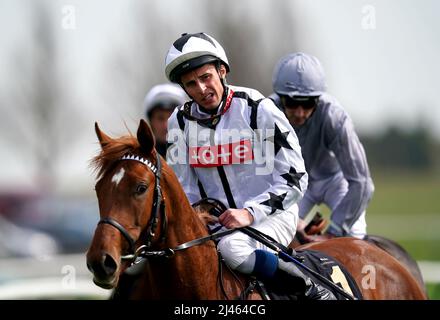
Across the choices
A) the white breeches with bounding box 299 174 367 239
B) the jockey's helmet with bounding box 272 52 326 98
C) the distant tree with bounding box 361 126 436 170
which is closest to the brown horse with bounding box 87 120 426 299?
the jockey's helmet with bounding box 272 52 326 98

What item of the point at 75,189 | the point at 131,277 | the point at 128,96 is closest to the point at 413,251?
the point at 128,96

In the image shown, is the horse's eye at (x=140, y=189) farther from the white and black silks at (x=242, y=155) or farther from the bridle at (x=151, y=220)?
the white and black silks at (x=242, y=155)

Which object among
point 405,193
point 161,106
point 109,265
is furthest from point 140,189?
point 405,193

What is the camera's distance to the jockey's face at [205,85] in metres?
5.02

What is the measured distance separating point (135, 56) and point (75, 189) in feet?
66.2

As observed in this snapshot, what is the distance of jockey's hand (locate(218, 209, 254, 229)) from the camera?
15.9 feet

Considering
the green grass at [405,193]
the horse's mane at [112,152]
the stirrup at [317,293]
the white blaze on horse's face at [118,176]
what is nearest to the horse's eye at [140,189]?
the white blaze on horse's face at [118,176]

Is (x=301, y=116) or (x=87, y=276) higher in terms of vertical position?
(x=301, y=116)

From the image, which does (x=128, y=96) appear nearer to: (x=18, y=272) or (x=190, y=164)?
(x=18, y=272)

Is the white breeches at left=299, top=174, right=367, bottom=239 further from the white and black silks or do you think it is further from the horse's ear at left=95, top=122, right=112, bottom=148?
the horse's ear at left=95, top=122, right=112, bottom=148

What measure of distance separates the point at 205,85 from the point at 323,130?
7.34ft

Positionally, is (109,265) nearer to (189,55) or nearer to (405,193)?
(189,55)

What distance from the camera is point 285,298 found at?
5.02 meters

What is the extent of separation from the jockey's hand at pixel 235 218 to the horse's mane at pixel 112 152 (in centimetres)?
72
